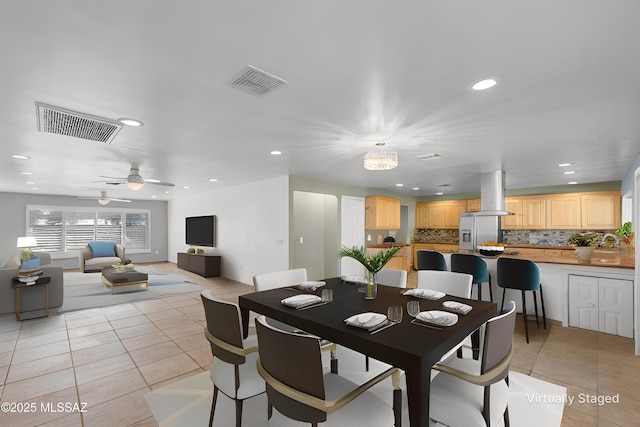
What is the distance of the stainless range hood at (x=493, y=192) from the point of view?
17.1 ft

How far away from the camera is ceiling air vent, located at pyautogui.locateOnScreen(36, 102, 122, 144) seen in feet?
8.16

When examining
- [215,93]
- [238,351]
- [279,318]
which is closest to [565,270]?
[279,318]

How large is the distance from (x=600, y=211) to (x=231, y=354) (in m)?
8.48

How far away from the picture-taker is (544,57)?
173 centimetres

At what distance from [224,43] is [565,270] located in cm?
469

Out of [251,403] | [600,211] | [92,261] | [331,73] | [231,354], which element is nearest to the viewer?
[231,354]

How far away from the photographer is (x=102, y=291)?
6.20 m

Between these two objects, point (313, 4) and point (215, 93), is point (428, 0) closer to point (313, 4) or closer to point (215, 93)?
point (313, 4)

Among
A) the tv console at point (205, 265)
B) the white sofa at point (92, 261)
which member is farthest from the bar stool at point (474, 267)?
the white sofa at point (92, 261)

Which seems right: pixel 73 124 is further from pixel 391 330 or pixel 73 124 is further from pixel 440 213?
pixel 440 213

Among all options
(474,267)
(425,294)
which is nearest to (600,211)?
(474,267)

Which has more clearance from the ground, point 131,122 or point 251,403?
point 131,122

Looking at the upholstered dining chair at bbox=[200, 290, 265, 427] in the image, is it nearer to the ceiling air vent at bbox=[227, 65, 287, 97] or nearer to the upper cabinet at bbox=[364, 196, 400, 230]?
the ceiling air vent at bbox=[227, 65, 287, 97]

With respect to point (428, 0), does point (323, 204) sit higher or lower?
lower
